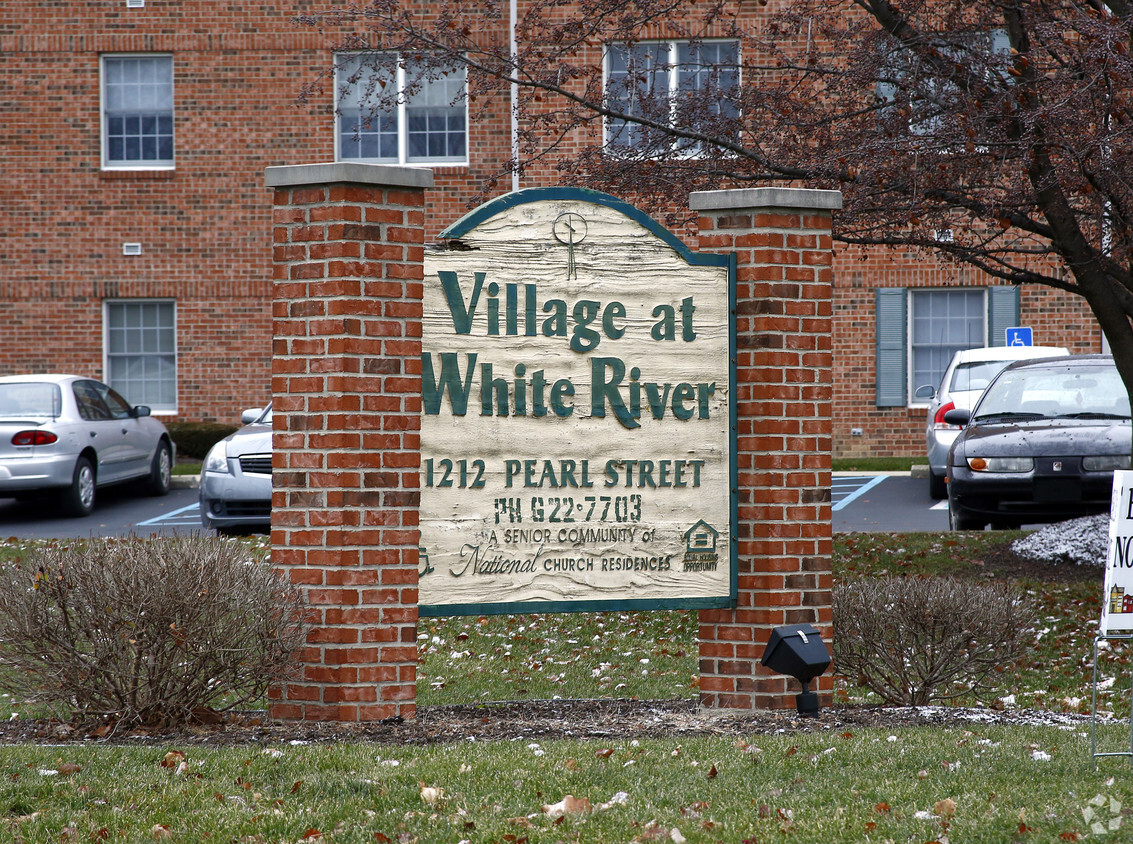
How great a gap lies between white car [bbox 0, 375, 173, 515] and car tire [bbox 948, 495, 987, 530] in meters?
9.74

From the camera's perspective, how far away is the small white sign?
4.84 m

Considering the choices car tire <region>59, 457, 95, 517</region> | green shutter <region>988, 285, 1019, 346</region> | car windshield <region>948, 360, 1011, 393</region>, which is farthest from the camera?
green shutter <region>988, 285, 1019, 346</region>

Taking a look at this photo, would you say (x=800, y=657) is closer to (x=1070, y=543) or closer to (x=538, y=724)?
(x=538, y=724)

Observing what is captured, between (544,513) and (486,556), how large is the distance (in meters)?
0.33

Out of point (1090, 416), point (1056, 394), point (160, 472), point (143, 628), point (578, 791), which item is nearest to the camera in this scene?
point (578, 791)

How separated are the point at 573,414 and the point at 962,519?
23.3 feet

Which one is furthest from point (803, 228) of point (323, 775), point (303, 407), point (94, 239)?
point (94, 239)

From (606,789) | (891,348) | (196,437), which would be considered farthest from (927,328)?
(606,789)

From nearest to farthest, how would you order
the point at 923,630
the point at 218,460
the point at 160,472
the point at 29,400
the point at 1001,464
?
1. the point at 923,630
2. the point at 1001,464
3. the point at 218,460
4. the point at 29,400
5. the point at 160,472

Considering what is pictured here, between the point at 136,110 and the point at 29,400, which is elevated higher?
the point at 136,110

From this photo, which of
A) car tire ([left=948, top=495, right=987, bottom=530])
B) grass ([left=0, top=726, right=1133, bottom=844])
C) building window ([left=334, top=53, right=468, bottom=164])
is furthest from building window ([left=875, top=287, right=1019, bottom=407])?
grass ([left=0, top=726, right=1133, bottom=844])

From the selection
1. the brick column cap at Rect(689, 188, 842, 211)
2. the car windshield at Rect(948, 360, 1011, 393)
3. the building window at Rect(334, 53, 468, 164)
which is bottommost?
the car windshield at Rect(948, 360, 1011, 393)

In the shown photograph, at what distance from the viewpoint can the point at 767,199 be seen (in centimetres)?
611

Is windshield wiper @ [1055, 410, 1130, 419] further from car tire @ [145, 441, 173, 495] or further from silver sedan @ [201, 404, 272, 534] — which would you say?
car tire @ [145, 441, 173, 495]
